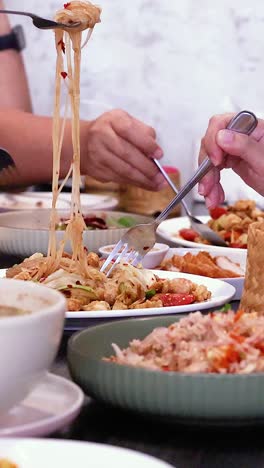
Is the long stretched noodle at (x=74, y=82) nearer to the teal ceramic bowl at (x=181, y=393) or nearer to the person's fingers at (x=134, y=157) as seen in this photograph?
the teal ceramic bowl at (x=181, y=393)

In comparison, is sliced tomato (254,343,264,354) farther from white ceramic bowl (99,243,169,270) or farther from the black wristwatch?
the black wristwatch

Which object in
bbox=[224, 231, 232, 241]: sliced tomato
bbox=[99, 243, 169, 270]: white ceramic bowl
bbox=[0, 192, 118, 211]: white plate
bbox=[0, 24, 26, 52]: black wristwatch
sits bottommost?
bbox=[0, 192, 118, 211]: white plate

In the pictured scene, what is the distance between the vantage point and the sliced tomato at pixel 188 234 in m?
2.48

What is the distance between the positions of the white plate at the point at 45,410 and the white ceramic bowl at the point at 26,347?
0.03 metres

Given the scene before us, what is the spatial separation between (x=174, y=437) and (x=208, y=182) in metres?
1.20

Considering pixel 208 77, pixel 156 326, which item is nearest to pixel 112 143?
pixel 156 326

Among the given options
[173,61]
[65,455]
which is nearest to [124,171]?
[65,455]

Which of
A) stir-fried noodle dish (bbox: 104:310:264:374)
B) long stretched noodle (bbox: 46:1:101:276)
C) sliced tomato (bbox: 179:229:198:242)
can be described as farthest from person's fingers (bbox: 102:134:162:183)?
stir-fried noodle dish (bbox: 104:310:264:374)

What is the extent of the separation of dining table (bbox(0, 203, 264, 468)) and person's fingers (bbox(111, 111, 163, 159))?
1584mm

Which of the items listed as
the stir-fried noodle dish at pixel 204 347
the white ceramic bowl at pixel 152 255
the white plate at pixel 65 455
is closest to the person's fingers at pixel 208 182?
the white ceramic bowl at pixel 152 255

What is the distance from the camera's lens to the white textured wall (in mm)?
4625

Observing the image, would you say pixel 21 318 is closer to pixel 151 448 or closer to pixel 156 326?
pixel 151 448

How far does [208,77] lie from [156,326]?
356 cm

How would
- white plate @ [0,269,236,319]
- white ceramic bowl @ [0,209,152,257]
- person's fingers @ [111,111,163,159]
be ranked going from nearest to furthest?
white plate @ [0,269,236,319]
white ceramic bowl @ [0,209,152,257]
person's fingers @ [111,111,163,159]
